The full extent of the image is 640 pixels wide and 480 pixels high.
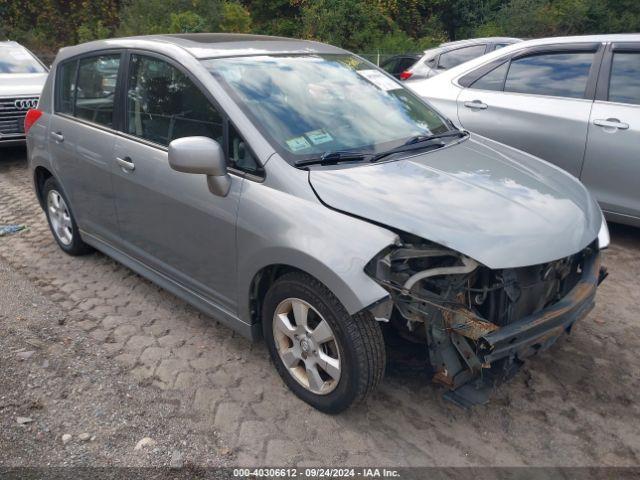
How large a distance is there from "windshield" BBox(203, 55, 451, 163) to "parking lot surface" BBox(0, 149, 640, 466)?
127 cm

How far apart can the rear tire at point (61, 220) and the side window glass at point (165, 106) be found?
1.34m

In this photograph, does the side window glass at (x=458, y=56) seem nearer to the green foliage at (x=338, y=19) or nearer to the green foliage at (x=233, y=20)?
the green foliage at (x=338, y=19)

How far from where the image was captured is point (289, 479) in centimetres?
251

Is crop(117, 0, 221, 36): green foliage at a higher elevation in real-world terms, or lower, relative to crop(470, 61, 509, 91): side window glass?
lower

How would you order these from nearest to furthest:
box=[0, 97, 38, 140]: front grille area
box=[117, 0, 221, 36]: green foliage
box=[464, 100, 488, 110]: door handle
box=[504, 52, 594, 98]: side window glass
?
1. box=[504, 52, 594, 98]: side window glass
2. box=[464, 100, 488, 110]: door handle
3. box=[0, 97, 38, 140]: front grille area
4. box=[117, 0, 221, 36]: green foliage

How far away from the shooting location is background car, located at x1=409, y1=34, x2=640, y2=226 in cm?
450

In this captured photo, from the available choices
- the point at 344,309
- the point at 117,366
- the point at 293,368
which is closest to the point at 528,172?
the point at 344,309

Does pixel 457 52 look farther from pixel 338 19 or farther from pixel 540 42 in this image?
pixel 338 19

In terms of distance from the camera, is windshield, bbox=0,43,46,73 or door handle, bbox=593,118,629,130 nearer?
door handle, bbox=593,118,629,130

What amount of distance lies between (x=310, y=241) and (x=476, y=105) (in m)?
3.30

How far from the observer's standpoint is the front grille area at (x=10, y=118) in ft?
26.3

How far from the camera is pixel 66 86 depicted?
14.5 feet

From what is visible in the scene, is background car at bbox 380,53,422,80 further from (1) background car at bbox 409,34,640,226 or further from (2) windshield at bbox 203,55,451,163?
(2) windshield at bbox 203,55,451,163

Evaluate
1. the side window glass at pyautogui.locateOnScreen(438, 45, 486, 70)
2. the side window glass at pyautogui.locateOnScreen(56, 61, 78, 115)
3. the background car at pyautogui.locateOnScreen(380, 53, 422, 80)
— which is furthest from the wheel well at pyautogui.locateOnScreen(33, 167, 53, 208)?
the background car at pyautogui.locateOnScreen(380, 53, 422, 80)
